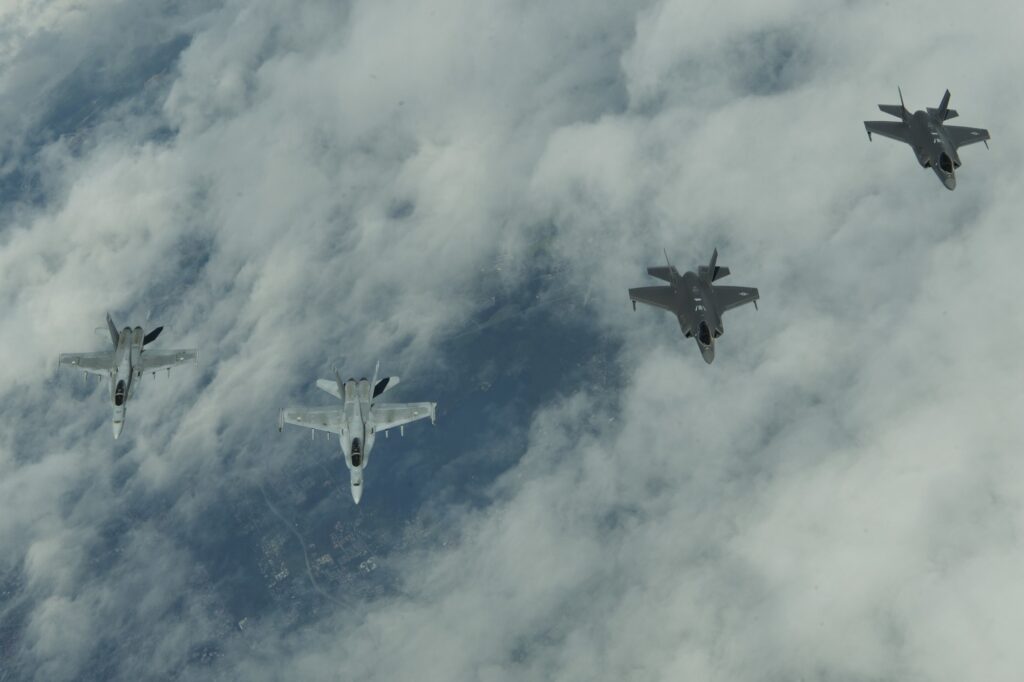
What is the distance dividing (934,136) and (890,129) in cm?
700

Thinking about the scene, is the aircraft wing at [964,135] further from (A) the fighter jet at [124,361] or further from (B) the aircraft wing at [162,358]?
(A) the fighter jet at [124,361]

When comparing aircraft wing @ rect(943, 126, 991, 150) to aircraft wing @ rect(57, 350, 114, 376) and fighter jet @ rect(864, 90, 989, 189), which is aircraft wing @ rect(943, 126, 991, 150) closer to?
fighter jet @ rect(864, 90, 989, 189)

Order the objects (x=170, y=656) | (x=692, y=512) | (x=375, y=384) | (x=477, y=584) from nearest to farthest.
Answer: (x=375, y=384)
(x=692, y=512)
(x=477, y=584)
(x=170, y=656)

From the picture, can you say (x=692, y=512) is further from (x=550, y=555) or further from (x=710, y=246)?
(x=710, y=246)

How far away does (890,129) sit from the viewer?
101125 mm

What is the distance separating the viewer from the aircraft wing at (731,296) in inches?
3757

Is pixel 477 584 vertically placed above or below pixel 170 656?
above

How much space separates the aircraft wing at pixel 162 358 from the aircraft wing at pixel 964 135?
356ft

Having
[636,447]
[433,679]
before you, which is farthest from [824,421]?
[433,679]

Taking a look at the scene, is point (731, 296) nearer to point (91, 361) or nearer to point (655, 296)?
point (655, 296)

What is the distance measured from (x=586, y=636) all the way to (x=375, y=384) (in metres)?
99.4

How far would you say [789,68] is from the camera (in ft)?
616

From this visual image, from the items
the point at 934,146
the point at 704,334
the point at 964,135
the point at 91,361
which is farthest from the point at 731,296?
the point at 91,361

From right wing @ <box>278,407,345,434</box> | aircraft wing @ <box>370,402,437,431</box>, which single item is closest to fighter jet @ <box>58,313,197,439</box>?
right wing @ <box>278,407,345,434</box>
